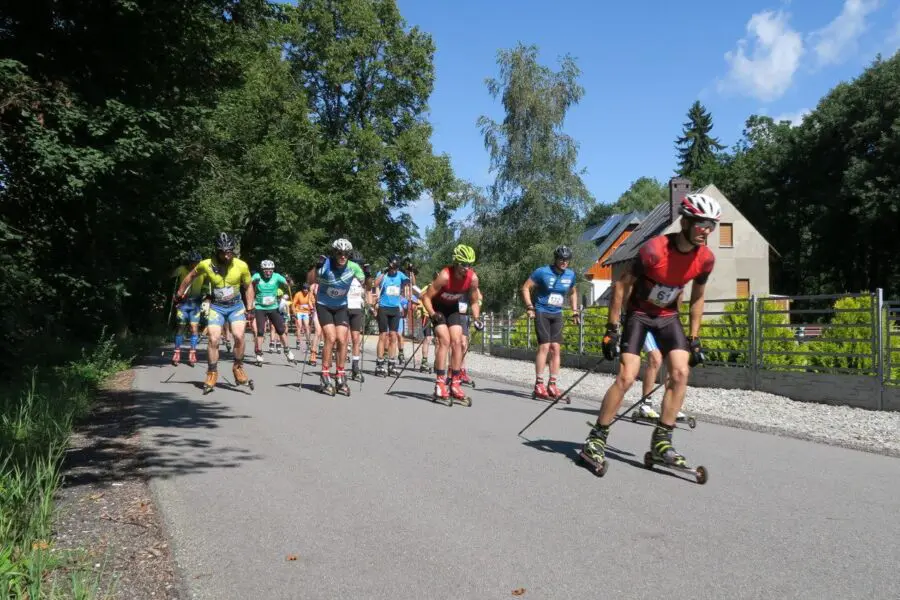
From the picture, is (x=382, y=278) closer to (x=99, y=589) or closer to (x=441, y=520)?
(x=441, y=520)

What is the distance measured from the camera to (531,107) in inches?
1700

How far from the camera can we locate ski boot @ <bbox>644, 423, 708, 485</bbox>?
6.14m

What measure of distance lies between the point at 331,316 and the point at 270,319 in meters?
6.90

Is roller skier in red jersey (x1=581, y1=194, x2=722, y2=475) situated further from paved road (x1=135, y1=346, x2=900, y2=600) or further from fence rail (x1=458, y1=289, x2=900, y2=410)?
fence rail (x1=458, y1=289, x2=900, y2=410)

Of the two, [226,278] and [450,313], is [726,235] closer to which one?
[450,313]

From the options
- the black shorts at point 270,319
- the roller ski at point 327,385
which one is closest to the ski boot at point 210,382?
the roller ski at point 327,385

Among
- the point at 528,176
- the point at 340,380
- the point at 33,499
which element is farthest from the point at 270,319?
the point at 528,176

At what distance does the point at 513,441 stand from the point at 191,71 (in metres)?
10.1

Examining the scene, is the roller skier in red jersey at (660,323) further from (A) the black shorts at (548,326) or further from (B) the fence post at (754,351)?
(B) the fence post at (754,351)

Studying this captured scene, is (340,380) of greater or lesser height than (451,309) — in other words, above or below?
below

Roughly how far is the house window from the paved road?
157ft

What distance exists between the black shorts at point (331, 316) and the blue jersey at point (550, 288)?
2.78 m

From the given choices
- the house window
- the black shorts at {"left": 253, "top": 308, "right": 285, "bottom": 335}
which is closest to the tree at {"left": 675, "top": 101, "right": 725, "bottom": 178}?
the house window

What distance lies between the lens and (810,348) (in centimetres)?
1330
